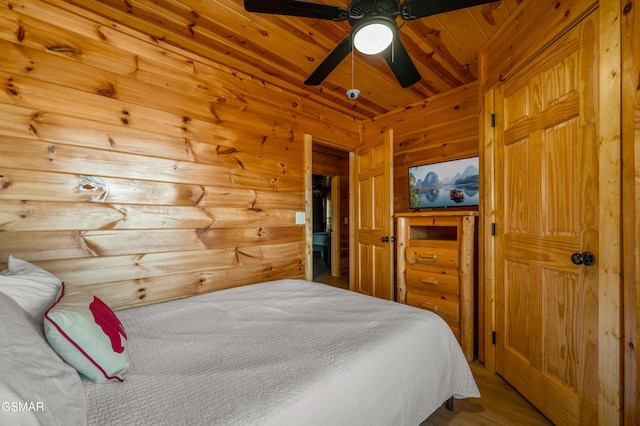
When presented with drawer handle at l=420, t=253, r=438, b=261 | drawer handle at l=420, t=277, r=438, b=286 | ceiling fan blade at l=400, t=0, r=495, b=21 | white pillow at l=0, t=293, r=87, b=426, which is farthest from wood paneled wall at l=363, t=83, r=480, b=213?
white pillow at l=0, t=293, r=87, b=426

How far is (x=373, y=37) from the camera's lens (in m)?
1.47

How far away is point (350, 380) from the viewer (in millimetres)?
914

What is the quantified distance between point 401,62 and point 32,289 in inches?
86.8

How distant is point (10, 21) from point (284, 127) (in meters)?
1.88

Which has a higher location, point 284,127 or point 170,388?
point 284,127

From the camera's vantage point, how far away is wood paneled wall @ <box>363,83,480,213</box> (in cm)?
283

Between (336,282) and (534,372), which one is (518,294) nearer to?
(534,372)

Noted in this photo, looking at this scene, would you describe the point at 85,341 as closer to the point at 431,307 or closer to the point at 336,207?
the point at 431,307

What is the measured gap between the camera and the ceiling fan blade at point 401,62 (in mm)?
1692

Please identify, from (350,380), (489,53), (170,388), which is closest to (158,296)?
(170,388)

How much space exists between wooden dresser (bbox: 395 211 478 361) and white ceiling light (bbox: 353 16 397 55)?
4.80 ft

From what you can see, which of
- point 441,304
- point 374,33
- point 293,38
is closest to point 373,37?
point 374,33

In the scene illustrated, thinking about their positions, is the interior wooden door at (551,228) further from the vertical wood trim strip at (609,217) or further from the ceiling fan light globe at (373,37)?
the ceiling fan light globe at (373,37)

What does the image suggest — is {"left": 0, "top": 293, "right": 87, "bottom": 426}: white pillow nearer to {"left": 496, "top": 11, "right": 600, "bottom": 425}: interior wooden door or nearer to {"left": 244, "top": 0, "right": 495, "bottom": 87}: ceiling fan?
{"left": 244, "top": 0, "right": 495, "bottom": 87}: ceiling fan
